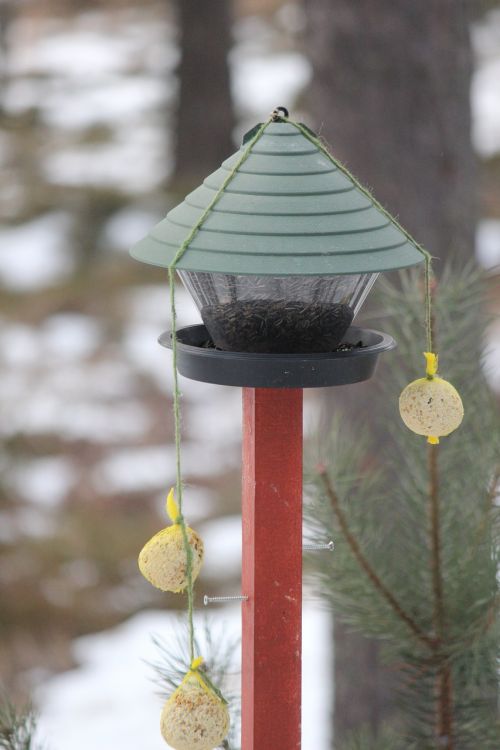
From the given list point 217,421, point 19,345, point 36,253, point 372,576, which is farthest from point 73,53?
point 372,576

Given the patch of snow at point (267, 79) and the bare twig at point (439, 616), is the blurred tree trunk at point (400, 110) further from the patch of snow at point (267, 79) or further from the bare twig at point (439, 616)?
the patch of snow at point (267, 79)

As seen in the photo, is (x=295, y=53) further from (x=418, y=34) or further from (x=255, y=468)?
(x=255, y=468)

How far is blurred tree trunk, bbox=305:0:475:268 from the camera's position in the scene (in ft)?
5.73

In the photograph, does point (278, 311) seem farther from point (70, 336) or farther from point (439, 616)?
point (70, 336)

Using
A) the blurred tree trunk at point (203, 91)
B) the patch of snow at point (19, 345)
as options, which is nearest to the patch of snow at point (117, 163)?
the blurred tree trunk at point (203, 91)

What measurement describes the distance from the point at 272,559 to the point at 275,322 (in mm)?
206

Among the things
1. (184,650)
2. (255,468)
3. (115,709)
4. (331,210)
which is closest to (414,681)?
(184,650)

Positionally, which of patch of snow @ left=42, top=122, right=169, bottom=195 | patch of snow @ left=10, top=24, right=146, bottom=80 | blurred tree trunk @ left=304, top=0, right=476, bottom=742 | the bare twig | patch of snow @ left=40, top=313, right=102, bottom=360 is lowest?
the bare twig

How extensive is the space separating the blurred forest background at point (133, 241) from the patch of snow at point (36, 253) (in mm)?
13

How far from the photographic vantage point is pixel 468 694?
3.33 ft

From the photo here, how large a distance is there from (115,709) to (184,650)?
5.32ft

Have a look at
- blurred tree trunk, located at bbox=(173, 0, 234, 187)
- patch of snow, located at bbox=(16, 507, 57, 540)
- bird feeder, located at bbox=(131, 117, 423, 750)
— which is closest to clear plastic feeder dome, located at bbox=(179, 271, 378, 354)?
bird feeder, located at bbox=(131, 117, 423, 750)

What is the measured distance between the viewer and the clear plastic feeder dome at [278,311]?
2.76 ft

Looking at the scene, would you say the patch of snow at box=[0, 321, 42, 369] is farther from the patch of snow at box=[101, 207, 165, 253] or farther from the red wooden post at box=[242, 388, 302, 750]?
the red wooden post at box=[242, 388, 302, 750]
